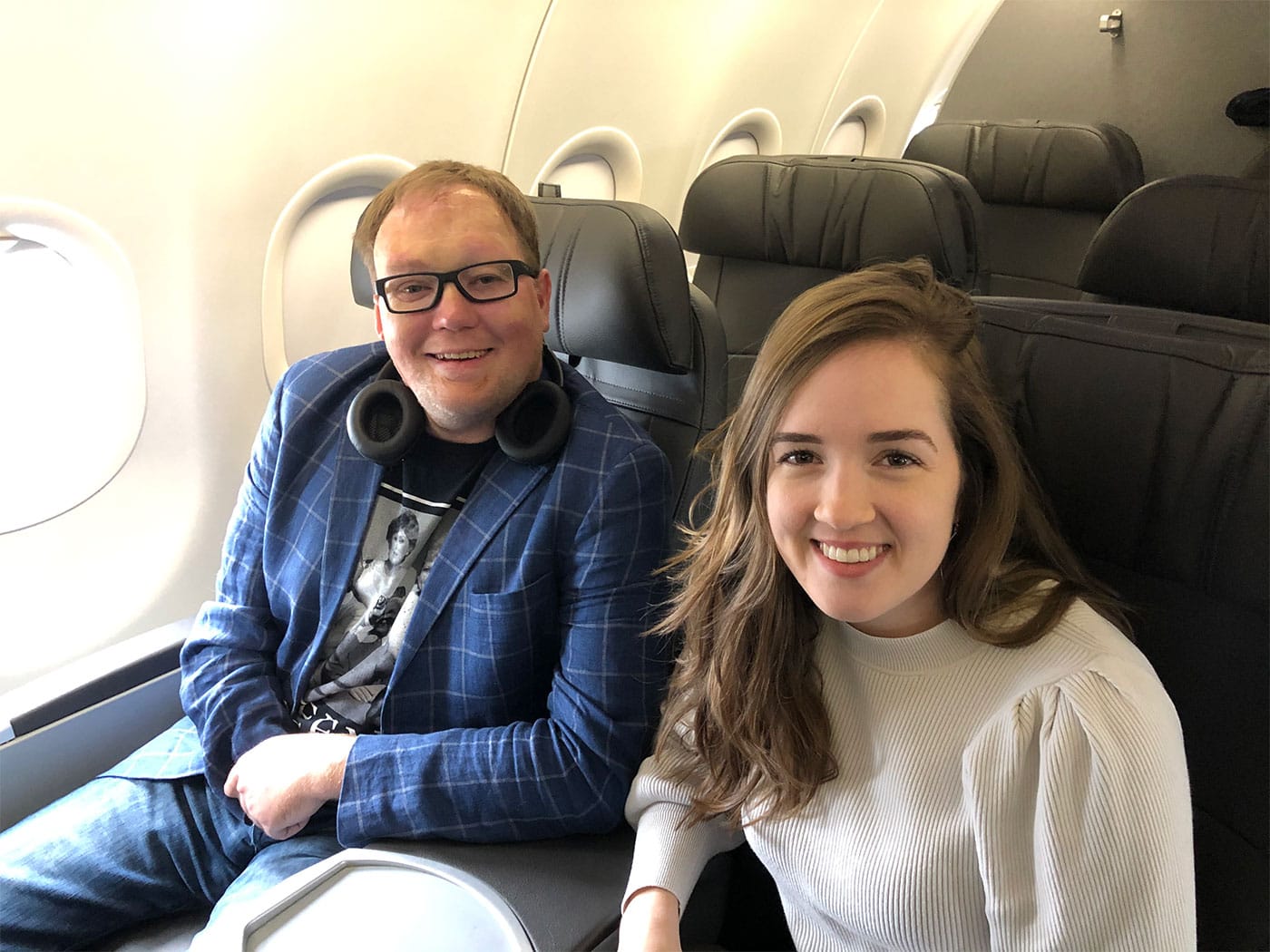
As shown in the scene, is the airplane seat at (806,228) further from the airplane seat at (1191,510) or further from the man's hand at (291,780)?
the man's hand at (291,780)

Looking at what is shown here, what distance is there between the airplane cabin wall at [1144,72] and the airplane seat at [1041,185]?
0.64ft

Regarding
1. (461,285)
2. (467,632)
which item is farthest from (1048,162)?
(467,632)

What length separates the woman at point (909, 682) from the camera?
3.02 feet

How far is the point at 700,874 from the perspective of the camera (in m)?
1.37

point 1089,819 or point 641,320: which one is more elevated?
point 641,320

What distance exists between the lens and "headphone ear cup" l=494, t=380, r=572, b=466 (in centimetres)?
147

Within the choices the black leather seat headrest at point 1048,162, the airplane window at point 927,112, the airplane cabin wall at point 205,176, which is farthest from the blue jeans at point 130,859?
the airplane window at point 927,112

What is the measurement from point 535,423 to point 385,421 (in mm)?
301

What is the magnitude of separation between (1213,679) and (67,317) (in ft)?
7.64

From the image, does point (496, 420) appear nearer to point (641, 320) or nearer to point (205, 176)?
point (641, 320)

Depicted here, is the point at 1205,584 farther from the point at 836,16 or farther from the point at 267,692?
the point at 836,16

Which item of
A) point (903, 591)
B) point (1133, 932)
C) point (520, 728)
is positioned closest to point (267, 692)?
point (520, 728)

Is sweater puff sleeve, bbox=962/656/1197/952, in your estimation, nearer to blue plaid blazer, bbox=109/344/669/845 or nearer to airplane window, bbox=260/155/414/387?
blue plaid blazer, bbox=109/344/669/845

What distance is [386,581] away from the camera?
5.19ft
